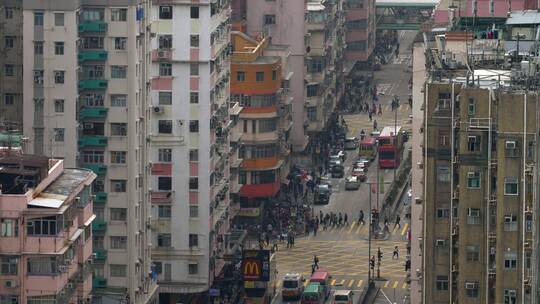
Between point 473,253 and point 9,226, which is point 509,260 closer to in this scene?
point 473,253

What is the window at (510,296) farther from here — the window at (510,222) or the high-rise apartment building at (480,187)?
the window at (510,222)

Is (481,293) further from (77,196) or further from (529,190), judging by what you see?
(77,196)

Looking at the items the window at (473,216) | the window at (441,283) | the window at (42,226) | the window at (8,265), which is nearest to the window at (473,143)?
the window at (473,216)

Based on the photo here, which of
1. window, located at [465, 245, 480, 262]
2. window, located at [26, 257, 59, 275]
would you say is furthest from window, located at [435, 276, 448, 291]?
window, located at [26, 257, 59, 275]

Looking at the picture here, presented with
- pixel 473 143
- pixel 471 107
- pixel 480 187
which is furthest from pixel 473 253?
pixel 471 107

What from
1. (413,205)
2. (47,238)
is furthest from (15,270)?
(413,205)
